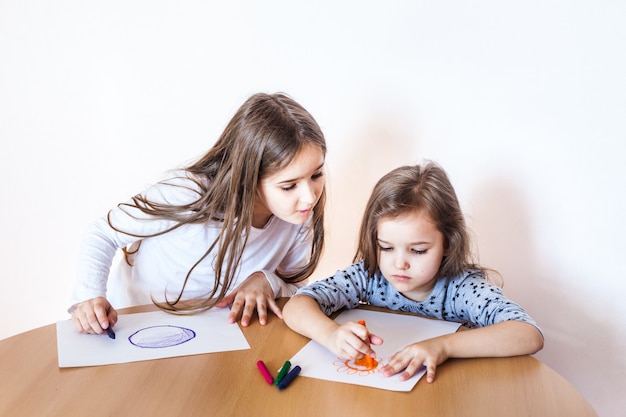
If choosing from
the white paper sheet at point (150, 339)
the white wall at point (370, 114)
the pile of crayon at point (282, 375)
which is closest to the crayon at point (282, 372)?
the pile of crayon at point (282, 375)

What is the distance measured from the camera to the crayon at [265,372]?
944 millimetres

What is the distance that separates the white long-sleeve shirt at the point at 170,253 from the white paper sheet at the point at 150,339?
0.14 meters

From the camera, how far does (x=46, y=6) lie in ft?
6.02

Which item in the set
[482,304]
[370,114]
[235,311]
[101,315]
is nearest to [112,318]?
[101,315]

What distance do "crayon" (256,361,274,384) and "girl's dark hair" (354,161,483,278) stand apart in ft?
1.19

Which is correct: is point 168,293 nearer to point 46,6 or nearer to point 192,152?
point 192,152

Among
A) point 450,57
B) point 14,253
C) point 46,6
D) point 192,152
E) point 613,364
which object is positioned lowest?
point 613,364

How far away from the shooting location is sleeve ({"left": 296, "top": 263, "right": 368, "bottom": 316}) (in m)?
1.20

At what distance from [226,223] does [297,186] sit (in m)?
0.16

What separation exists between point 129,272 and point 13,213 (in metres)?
0.70

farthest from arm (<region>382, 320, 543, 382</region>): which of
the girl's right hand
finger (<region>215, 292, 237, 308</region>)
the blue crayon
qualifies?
the girl's right hand

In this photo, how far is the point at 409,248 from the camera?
46.4 inches

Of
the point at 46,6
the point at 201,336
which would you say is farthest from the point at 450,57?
the point at 46,6

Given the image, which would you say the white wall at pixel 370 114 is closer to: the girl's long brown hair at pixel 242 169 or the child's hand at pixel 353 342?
the girl's long brown hair at pixel 242 169
